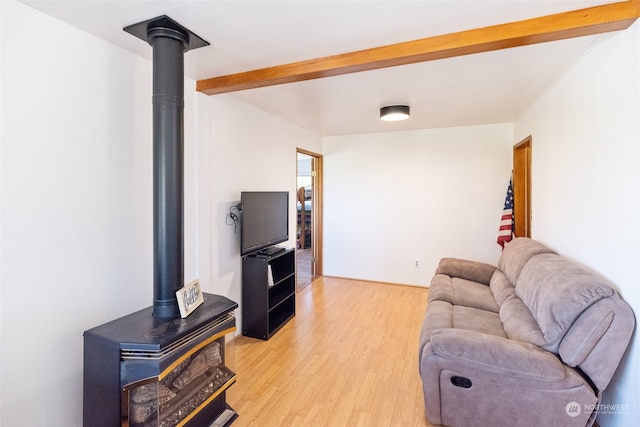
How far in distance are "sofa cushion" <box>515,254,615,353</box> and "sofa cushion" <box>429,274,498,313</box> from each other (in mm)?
535

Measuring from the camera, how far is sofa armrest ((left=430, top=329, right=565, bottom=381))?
157 cm

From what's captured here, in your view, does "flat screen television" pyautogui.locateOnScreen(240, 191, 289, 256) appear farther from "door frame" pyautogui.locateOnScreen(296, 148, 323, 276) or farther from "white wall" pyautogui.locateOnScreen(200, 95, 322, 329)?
"door frame" pyautogui.locateOnScreen(296, 148, 323, 276)

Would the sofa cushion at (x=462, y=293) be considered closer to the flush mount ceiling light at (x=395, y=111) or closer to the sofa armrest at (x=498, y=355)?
the sofa armrest at (x=498, y=355)

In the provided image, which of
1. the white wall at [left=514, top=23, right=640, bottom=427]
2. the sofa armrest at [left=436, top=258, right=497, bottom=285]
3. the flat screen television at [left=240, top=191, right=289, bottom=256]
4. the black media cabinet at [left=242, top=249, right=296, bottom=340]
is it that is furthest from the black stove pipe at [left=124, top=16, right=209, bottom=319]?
the sofa armrest at [left=436, top=258, right=497, bottom=285]

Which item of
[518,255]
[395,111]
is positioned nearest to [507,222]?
[518,255]

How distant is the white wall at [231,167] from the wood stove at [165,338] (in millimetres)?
865

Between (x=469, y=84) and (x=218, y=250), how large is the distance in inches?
101

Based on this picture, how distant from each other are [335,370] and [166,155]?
77.3 inches

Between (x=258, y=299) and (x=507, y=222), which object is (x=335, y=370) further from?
(x=507, y=222)

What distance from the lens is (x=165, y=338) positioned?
4.73 feet

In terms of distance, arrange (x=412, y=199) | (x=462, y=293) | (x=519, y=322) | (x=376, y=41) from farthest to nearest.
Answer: (x=412, y=199) → (x=462, y=293) → (x=519, y=322) → (x=376, y=41)

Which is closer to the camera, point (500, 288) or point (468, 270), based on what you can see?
point (500, 288)

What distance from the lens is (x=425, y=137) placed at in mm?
4359

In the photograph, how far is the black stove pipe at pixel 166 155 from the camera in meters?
1.68
